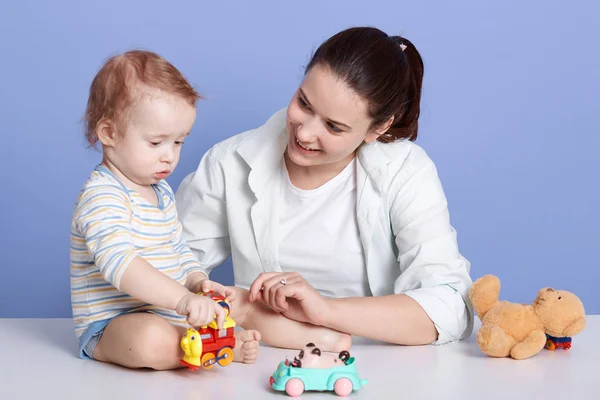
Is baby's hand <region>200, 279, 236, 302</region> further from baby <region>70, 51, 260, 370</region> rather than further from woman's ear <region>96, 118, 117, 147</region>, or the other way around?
woman's ear <region>96, 118, 117, 147</region>

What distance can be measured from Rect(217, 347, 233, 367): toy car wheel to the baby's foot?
8 cm

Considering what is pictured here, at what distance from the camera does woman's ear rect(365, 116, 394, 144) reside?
1.89 metres

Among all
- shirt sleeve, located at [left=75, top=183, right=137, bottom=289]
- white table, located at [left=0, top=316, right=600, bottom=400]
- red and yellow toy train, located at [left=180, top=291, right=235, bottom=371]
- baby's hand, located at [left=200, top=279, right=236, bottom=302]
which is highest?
shirt sleeve, located at [left=75, top=183, right=137, bottom=289]

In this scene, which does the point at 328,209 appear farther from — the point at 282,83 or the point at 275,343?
the point at 282,83

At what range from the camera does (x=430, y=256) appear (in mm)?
1862

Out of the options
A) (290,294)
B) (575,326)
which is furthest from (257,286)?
(575,326)

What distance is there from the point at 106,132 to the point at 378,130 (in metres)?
0.65

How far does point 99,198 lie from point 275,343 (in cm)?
51

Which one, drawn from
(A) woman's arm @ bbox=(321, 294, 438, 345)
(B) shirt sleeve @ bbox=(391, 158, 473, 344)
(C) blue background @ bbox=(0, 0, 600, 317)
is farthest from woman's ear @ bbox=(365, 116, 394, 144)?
(C) blue background @ bbox=(0, 0, 600, 317)

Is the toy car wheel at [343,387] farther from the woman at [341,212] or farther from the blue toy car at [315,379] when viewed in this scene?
the woman at [341,212]

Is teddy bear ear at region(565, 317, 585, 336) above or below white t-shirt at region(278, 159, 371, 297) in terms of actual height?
below

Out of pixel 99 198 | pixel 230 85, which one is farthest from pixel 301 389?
pixel 230 85

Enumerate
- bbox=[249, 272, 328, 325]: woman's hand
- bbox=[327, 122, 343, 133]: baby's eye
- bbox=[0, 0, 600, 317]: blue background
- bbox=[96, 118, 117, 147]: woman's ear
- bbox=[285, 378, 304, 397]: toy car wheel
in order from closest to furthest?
bbox=[285, 378, 304, 397]: toy car wheel → bbox=[96, 118, 117, 147]: woman's ear → bbox=[249, 272, 328, 325]: woman's hand → bbox=[327, 122, 343, 133]: baby's eye → bbox=[0, 0, 600, 317]: blue background

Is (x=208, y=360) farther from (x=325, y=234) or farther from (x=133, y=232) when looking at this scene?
(x=325, y=234)
